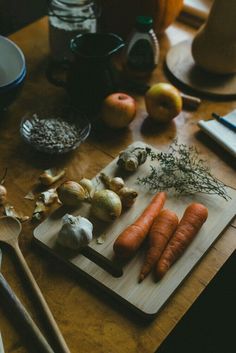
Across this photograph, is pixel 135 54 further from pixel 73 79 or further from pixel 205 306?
pixel 205 306

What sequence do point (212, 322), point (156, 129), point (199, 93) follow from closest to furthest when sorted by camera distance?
point (156, 129), point (199, 93), point (212, 322)

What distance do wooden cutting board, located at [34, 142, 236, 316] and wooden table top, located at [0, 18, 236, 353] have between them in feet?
0.07

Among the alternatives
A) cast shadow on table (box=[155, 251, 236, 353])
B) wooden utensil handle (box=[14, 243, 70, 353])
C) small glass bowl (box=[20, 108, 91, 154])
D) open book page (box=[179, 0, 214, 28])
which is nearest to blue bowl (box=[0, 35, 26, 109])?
small glass bowl (box=[20, 108, 91, 154])

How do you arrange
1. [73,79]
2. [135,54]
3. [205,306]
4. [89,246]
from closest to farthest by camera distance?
[89,246] → [73,79] → [135,54] → [205,306]

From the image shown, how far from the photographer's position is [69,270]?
0.90 metres

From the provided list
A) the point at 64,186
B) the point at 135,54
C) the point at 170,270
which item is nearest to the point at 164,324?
the point at 170,270

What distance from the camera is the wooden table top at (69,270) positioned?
0.80 m

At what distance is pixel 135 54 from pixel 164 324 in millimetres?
776

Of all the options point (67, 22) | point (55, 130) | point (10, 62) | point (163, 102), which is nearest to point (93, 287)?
point (55, 130)

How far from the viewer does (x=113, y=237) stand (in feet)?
3.09

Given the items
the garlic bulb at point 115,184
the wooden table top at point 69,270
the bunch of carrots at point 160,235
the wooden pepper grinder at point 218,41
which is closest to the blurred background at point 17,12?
the wooden table top at point 69,270

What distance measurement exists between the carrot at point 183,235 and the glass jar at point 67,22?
0.61 m

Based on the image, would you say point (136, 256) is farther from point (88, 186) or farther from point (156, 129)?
point (156, 129)

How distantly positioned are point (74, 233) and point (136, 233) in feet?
0.38
